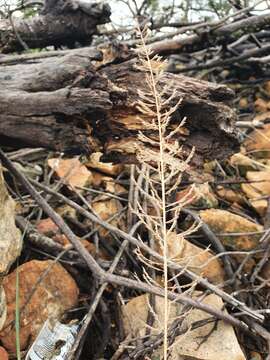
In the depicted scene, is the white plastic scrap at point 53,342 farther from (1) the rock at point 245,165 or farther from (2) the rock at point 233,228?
(1) the rock at point 245,165

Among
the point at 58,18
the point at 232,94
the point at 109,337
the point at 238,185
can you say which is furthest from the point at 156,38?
the point at 109,337

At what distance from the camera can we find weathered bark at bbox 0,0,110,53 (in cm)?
297

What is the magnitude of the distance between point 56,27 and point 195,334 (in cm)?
213

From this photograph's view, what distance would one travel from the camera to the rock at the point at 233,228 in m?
2.49

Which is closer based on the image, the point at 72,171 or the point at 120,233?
the point at 120,233

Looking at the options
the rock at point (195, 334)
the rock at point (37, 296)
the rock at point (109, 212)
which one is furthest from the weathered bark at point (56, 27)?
the rock at point (195, 334)

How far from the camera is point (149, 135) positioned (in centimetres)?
174

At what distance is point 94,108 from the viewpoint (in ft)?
5.30

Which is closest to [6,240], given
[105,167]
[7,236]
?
[7,236]

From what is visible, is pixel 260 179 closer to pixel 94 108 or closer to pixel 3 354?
pixel 94 108

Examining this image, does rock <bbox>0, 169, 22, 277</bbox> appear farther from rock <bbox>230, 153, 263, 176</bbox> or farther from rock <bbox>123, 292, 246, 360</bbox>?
rock <bbox>230, 153, 263, 176</bbox>

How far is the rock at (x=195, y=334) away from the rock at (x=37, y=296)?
272 mm

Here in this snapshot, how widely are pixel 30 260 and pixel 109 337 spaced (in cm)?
53

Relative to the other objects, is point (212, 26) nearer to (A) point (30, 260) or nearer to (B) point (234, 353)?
(A) point (30, 260)
